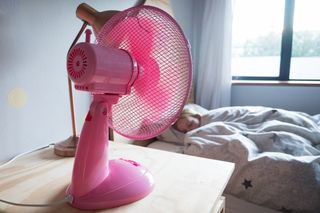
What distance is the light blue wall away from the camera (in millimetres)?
638

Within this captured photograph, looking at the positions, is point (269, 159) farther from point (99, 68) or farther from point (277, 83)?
point (277, 83)

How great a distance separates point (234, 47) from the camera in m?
2.21

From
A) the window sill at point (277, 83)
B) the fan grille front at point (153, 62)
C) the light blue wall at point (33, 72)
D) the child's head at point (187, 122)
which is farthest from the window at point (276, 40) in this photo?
the fan grille front at point (153, 62)

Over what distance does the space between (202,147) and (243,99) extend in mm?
1229

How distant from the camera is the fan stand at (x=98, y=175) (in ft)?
1.43

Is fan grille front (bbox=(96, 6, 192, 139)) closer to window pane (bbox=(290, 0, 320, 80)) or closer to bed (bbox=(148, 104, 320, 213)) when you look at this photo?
bed (bbox=(148, 104, 320, 213))

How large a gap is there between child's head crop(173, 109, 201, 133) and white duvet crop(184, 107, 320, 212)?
9.8 inches

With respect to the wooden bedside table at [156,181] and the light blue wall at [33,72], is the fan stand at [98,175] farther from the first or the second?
the light blue wall at [33,72]

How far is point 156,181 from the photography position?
0.54 m

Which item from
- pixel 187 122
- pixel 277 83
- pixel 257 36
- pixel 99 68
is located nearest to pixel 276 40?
pixel 257 36

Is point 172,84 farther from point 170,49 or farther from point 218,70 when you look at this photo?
point 218,70

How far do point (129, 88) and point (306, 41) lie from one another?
7.18 ft

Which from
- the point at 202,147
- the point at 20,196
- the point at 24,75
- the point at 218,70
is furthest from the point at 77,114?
the point at 218,70

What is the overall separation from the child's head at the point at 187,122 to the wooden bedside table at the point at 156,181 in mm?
765
